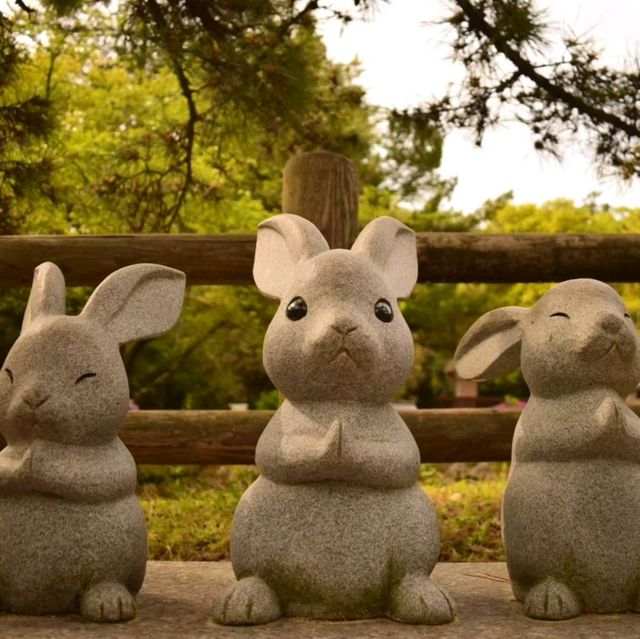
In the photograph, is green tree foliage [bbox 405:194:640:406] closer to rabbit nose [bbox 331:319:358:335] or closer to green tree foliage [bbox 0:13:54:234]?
green tree foliage [bbox 0:13:54:234]

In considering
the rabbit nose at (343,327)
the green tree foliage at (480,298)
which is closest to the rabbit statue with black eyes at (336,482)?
the rabbit nose at (343,327)

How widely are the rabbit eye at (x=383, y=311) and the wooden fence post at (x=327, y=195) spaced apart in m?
1.73

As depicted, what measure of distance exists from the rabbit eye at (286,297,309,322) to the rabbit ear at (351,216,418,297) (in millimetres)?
341

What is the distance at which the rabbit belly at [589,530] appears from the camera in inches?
118

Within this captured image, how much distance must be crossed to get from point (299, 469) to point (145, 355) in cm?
1003

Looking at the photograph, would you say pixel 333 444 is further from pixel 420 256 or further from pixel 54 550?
pixel 420 256

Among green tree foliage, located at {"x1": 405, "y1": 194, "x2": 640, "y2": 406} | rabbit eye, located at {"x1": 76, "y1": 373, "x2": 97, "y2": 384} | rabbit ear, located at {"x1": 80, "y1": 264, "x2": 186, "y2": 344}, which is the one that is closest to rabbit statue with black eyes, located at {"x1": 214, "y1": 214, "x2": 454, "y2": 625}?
rabbit ear, located at {"x1": 80, "y1": 264, "x2": 186, "y2": 344}

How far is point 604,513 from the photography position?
2.99 m

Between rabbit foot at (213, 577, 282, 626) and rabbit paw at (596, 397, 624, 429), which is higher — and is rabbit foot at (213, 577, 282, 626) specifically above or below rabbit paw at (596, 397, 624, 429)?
below

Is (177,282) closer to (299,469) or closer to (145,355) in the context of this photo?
(299,469)

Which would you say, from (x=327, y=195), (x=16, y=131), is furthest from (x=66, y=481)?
(x=16, y=131)

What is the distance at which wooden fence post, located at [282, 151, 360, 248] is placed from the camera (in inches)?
190

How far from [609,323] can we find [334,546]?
1.13 metres

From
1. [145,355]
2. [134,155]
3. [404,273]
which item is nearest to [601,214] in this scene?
[145,355]
